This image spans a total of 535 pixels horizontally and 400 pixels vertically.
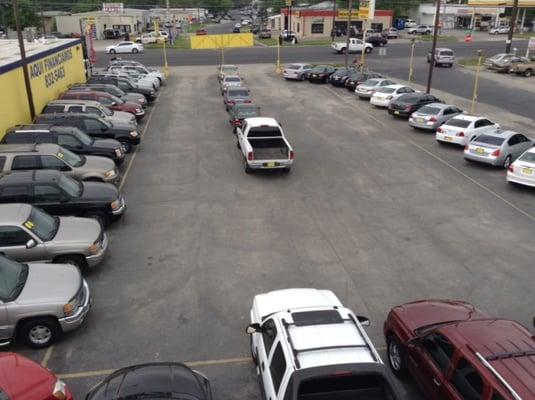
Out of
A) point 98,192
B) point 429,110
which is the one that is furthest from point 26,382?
point 429,110

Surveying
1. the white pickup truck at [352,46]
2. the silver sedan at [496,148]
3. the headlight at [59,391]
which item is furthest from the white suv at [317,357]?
the white pickup truck at [352,46]

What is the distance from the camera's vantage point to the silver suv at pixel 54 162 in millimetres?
14898

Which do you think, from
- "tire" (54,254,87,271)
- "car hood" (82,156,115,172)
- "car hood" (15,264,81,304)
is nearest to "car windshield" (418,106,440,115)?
"car hood" (82,156,115,172)

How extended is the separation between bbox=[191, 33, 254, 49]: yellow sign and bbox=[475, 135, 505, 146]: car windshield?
3360 centimetres

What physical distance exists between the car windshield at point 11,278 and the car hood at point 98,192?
12.7ft

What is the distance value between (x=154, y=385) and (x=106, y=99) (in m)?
20.6

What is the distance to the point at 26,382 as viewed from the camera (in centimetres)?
692

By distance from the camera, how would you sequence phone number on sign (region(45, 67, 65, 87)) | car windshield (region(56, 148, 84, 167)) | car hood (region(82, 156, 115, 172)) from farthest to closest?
phone number on sign (region(45, 67, 65, 87)) → car hood (region(82, 156, 115, 172)) → car windshield (region(56, 148, 84, 167))

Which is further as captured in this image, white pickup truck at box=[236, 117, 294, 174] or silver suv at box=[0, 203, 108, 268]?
white pickup truck at box=[236, 117, 294, 174]

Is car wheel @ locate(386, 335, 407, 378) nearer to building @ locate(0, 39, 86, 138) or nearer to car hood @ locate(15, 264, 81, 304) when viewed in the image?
car hood @ locate(15, 264, 81, 304)

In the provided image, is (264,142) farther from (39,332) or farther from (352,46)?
(352,46)

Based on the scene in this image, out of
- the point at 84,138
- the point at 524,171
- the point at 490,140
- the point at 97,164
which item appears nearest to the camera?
the point at 97,164

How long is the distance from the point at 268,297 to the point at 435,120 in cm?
1792

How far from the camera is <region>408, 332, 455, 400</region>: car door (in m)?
7.16
